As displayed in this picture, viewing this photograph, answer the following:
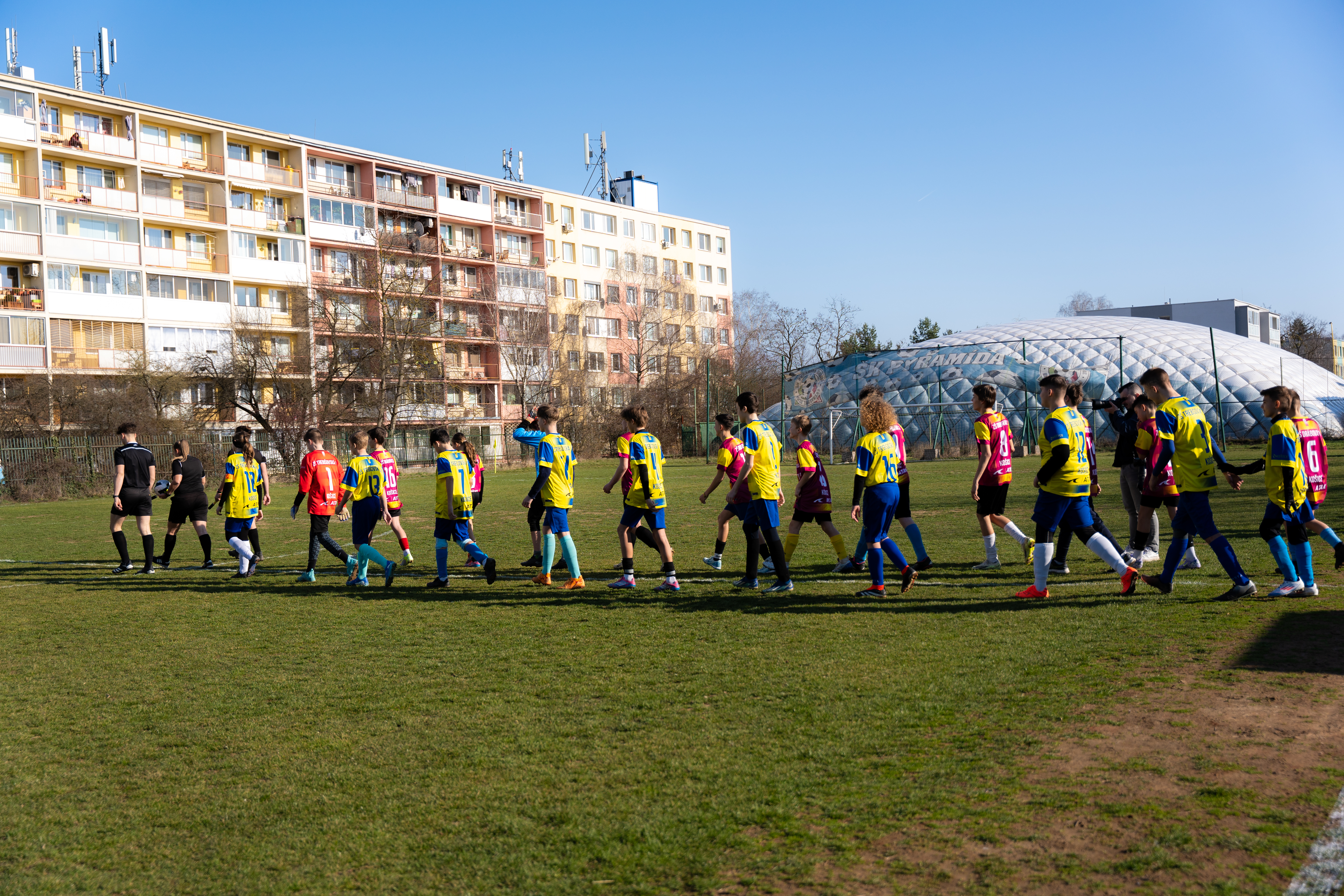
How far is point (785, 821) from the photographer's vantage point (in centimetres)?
425

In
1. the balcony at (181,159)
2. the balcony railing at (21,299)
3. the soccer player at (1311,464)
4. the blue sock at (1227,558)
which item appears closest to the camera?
the blue sock at (1227,558)

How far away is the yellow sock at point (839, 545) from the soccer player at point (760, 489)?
1.31 m

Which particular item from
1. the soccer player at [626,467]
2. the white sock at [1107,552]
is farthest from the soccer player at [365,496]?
the white sock at [1107,552]

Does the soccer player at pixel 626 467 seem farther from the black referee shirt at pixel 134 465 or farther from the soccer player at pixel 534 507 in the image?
the black referee shirt at pixel 134 465

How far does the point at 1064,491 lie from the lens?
9.00 metres

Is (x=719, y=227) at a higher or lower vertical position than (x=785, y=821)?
higher

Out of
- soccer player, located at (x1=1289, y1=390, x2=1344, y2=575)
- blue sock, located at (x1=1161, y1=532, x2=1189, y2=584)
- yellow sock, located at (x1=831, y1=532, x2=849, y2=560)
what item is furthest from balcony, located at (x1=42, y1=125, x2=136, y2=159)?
soccer player, located at (x1=1289, y1=390, x2=1344, y2=575)

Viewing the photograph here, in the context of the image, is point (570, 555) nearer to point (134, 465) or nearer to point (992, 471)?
point (992, 471)

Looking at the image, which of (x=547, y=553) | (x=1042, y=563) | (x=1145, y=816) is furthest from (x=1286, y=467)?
(x=547, y=553)

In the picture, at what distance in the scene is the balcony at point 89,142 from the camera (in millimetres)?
47844

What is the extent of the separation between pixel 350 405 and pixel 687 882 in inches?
1932

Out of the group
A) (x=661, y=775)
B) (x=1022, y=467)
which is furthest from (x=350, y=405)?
(x=661, y=775)

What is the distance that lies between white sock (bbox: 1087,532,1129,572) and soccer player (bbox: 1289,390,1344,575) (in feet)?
4.74

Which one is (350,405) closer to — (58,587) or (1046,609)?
(58,587)
